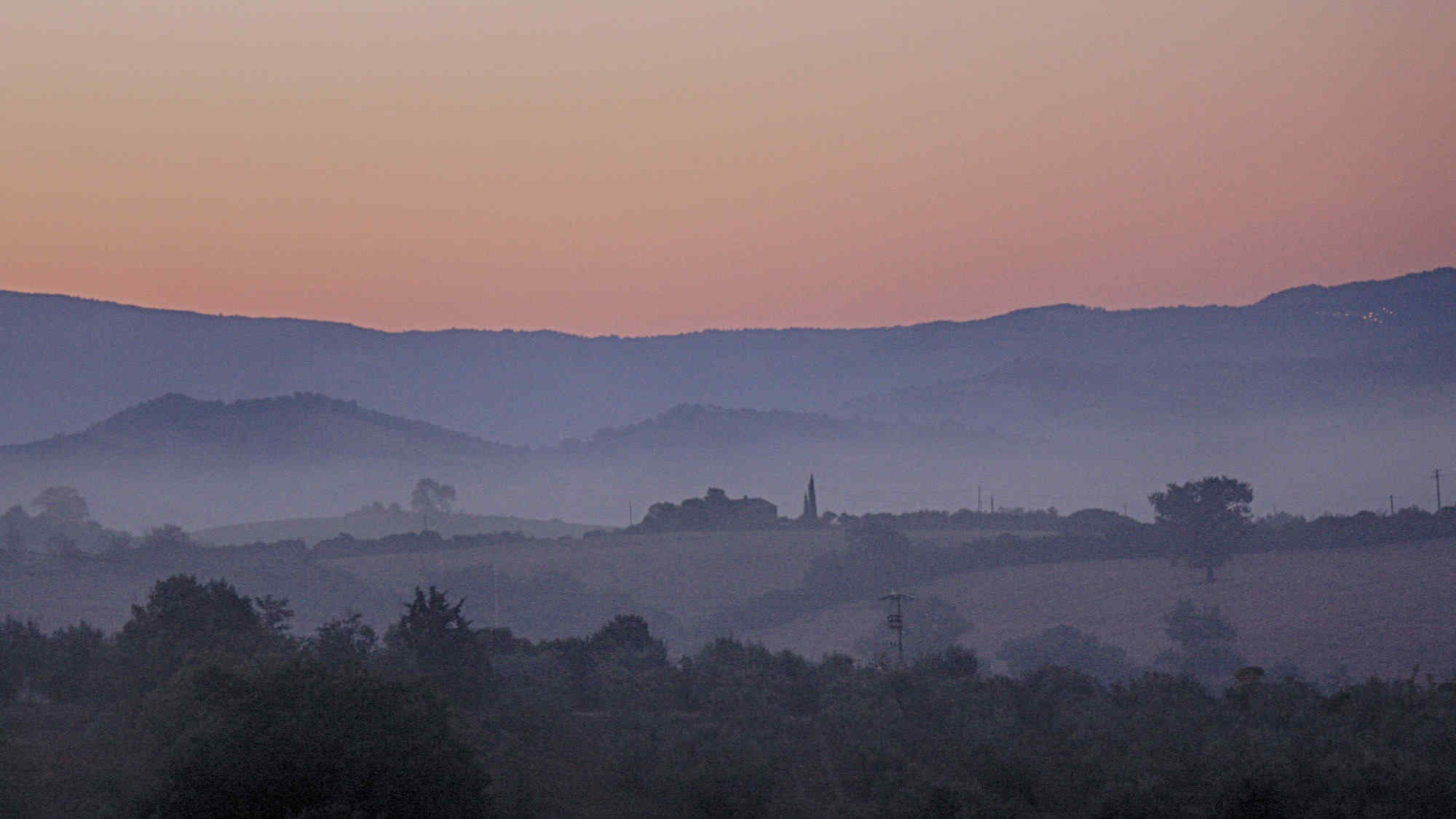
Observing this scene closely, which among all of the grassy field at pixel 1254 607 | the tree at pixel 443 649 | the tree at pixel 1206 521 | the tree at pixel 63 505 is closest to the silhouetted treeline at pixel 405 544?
the grassy field at pixel 1254 607

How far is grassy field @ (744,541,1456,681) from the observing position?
84.0m

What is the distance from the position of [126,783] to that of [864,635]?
236 feet

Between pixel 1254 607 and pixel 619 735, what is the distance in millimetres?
66518

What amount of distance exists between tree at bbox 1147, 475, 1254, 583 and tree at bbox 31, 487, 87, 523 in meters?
116

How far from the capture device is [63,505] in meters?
183

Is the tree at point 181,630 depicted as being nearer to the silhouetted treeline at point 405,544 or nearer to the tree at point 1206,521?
the tree at point 1206,521

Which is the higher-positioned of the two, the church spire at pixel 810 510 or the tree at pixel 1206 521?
the church spire at pixel 810 510

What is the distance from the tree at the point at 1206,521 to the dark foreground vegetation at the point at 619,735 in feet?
200

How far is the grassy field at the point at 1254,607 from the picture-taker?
276 feet

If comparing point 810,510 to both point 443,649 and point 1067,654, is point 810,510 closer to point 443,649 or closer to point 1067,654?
point 1067,654

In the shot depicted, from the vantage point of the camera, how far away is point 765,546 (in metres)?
124

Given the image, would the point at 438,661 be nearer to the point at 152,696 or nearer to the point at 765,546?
the point at 152,696

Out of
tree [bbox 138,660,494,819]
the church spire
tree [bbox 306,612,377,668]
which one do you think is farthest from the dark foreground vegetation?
the church spire

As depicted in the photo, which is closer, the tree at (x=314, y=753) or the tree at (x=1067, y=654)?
the tree at (x=314, y=753)
